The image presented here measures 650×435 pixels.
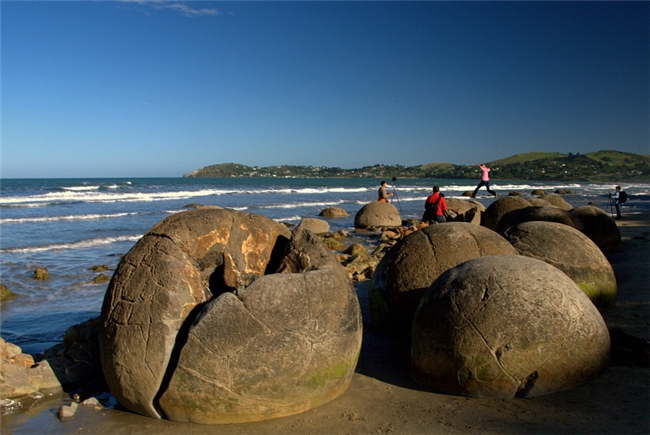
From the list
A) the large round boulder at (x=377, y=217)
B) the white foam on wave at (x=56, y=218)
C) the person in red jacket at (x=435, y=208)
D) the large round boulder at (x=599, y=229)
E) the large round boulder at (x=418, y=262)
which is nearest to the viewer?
the large round boulder at (x=418, y=262)

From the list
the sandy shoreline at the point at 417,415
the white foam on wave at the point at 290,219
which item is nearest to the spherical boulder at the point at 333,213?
the white foam on wave at the point at 290,219

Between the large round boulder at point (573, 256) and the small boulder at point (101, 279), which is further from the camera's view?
the small boulder at point (101, 279)

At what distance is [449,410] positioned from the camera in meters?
4.56

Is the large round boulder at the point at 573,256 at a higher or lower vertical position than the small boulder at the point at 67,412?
higher

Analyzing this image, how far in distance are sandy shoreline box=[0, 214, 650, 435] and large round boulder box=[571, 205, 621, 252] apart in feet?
25.8

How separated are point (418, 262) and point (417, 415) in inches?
87.1

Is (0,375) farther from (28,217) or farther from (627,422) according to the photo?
(28,217)

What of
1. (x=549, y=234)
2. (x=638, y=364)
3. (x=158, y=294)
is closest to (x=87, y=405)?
(x=158, y=294)

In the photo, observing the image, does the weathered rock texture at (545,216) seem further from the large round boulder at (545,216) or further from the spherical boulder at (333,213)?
the spherical boulder at (333,213)

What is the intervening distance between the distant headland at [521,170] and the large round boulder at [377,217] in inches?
3211

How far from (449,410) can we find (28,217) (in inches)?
1071

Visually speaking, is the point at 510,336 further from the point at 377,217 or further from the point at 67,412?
the point at 377,217

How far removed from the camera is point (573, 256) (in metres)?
6.98

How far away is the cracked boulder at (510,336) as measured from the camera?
4.59 meters
